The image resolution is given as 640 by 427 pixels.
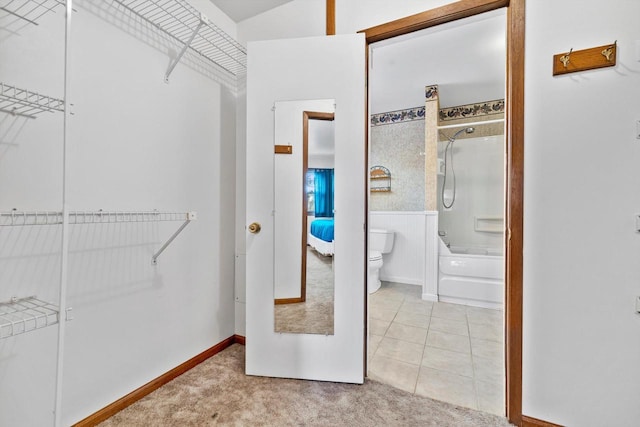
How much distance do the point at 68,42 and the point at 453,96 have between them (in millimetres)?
3969

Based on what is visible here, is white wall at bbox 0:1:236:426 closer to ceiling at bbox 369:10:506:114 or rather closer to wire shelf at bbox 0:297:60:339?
wire shelf at bbox 0:297:60:339

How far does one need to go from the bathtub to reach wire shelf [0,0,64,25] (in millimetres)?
3412

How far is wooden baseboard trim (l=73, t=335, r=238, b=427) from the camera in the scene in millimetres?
1272

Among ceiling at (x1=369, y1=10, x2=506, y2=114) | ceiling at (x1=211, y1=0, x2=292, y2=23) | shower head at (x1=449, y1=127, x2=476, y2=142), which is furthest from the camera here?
shower head at (x1=449, y1=127, x2=476, y2=142)

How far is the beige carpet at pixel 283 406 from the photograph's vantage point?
1.32m

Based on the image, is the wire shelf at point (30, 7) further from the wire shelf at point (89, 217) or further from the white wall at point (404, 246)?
the white wall at point (404, 246)

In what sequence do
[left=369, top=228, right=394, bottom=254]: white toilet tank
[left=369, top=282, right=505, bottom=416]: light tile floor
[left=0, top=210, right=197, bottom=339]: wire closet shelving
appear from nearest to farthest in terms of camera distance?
[left=0, top=210, right=197, bottom=339]: wire closet shelving
[left=369, top=282, right=505, bottom=416]: light tile floor
[left=369, top=228, right=394, bottom=254]: white toilet tank

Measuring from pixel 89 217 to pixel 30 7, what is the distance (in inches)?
34.1

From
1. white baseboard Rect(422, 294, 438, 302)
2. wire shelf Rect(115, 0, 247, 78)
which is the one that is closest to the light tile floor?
white baseboard Rect(422, 294, 438, 302)

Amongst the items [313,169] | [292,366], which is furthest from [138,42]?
[292,366]

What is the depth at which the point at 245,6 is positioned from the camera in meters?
1.94

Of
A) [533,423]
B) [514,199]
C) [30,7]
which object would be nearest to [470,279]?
[533,423]

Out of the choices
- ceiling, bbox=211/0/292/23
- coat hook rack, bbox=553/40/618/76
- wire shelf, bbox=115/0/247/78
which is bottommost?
coat hook rack, bbox=553/40/618/76

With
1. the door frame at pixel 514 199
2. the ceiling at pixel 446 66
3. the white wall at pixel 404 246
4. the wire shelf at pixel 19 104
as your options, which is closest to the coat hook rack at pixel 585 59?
the door frame at pixel 514 199
